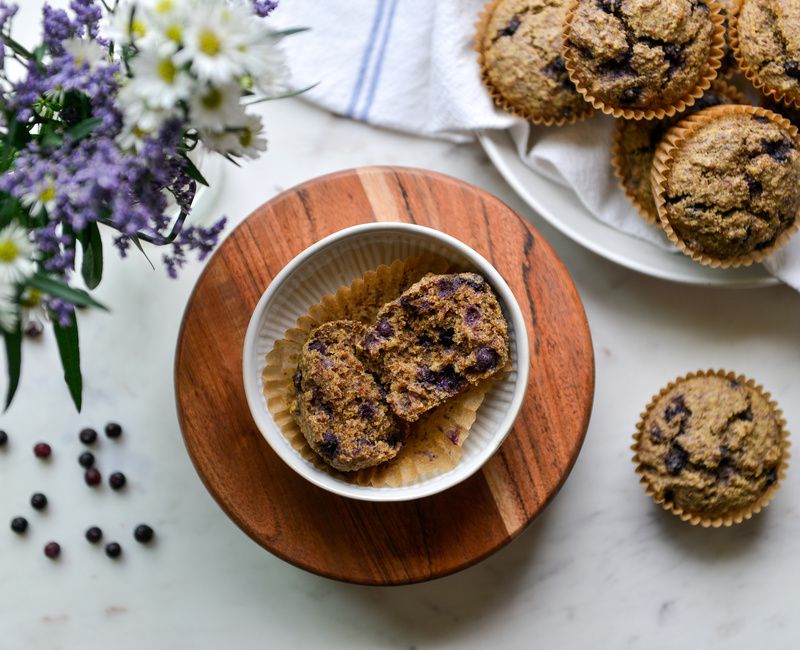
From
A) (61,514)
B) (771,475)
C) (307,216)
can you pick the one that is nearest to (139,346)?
(61,514)

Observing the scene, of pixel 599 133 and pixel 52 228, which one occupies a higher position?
pixel 52 228

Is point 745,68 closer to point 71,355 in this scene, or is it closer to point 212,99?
point 212,99

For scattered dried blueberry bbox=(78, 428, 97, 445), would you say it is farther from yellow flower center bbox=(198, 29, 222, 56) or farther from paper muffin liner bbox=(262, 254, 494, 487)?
yellow flower center bbox=(198, 29, 222, 56)

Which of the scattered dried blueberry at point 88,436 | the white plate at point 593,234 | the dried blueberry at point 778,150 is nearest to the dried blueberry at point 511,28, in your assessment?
the white plate at point 593,234

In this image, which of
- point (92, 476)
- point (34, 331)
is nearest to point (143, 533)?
point (92, 476)

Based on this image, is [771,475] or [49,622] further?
[49,622]

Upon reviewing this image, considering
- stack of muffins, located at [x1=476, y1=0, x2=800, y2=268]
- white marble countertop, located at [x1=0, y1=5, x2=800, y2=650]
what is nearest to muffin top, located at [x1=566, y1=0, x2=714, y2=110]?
stack of muffins, located at [x1=476, y1=0, x2=800, y2=268]

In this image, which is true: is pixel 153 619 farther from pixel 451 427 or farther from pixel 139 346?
pixel 451 427

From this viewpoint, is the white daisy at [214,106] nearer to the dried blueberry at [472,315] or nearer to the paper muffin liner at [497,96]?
the dried blueberry at [472,315]
